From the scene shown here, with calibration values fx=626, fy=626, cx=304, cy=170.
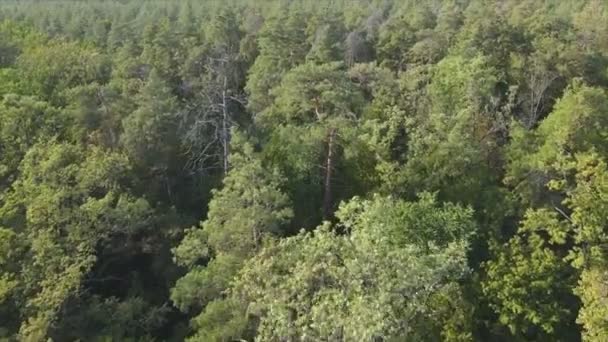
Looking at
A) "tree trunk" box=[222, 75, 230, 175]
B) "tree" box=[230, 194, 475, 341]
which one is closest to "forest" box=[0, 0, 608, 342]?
"tree" box=[230, 194, 475, 341]

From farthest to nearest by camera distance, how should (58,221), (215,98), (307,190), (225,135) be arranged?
1. (215,98)
2. (225,135)
3. (307,190)
4. (58,221)

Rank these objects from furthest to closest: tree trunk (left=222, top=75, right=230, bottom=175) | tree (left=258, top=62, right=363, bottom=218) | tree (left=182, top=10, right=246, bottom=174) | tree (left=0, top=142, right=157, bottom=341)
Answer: tree (left=182, top=10, right=246, bottom=174), tree trunk (left=222, top=75, right=230, bottom=175), tree (left=258, top=62, right=363, bottom=218), tree (left=0, top=142, right=157, bottom=341)

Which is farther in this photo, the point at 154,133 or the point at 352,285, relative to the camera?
the point at 154,133

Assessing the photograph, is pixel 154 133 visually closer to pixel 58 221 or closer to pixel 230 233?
pixel 58 221

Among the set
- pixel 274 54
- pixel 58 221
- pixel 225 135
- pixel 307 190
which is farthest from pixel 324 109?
pixel 58 221

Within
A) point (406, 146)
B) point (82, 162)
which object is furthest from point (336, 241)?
point (82, 162)

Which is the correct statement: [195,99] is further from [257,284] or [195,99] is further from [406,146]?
[257,284]

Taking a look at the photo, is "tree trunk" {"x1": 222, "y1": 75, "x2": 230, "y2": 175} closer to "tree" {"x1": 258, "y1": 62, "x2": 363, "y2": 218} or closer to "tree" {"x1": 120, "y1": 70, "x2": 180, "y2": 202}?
"tree" {"x1": 120, "y1": 70, "x2": 180, "y2": 202}
